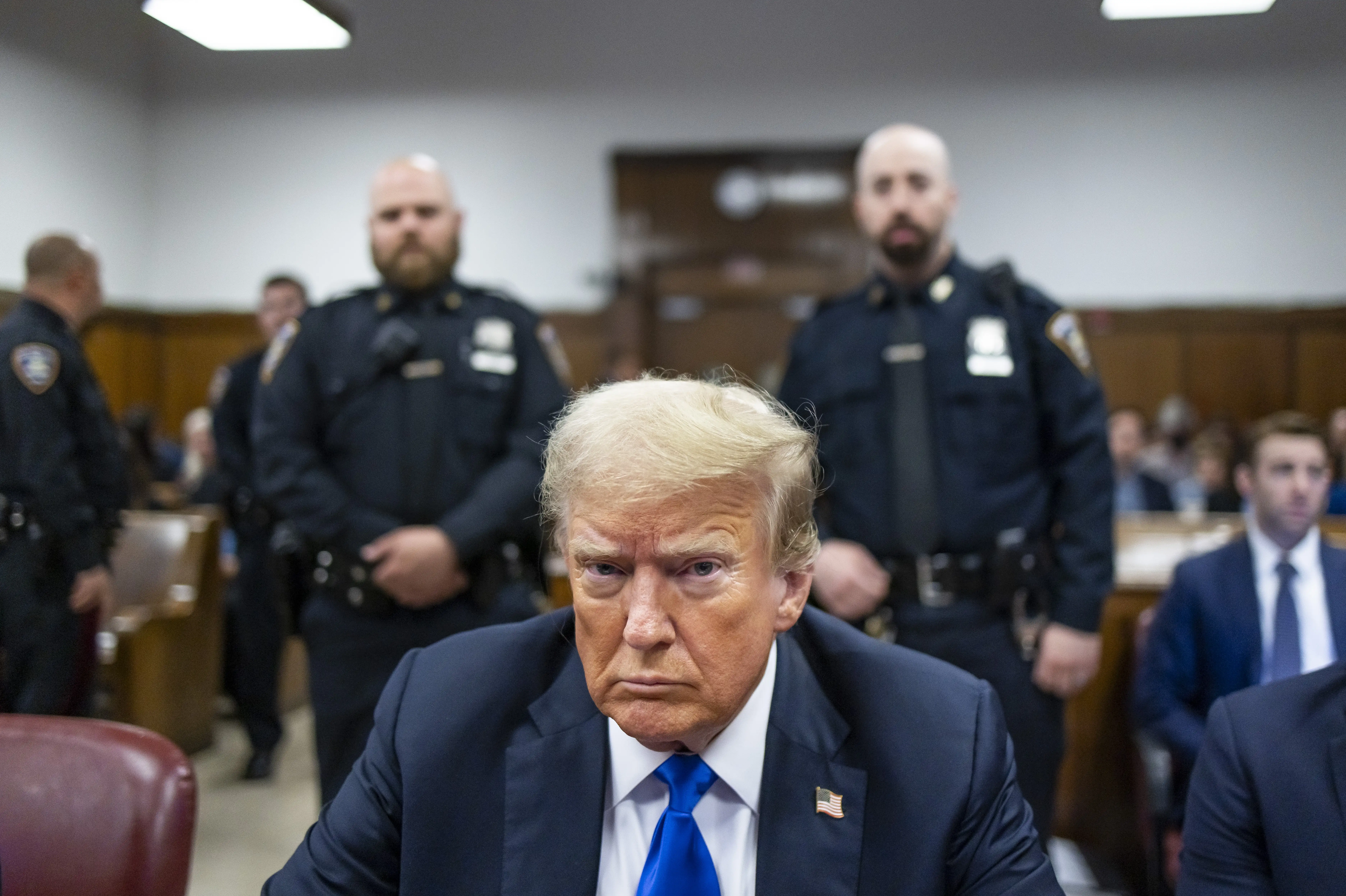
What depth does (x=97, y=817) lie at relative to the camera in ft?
3.98

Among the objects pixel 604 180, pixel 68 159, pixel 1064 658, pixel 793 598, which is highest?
pixel 604 180

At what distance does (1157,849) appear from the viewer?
2367mm

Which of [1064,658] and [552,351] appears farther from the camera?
[552,351]

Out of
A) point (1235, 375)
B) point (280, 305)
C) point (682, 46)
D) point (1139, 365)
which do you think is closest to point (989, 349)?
point (280, 305)

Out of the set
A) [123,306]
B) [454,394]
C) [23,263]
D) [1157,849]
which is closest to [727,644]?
[454,394]

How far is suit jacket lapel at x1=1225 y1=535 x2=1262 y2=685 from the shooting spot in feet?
7.83

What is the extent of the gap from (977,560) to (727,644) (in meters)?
1.23

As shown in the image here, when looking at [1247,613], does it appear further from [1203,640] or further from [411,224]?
[411,224]

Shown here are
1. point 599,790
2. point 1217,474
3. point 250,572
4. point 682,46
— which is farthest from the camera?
point 682,46

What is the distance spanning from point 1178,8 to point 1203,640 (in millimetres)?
1852

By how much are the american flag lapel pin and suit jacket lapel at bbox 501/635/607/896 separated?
21cm

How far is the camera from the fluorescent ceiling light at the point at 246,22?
9.29 feet

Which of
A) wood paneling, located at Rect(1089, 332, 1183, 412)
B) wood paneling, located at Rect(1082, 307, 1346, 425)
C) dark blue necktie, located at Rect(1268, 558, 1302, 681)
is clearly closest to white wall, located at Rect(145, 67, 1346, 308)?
wood paneling, located at Rect(1082, 307, 1346, 425)

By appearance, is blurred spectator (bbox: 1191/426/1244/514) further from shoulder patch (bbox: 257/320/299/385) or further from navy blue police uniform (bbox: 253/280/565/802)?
shoulder patch (bbox: 257/320/299/385)
